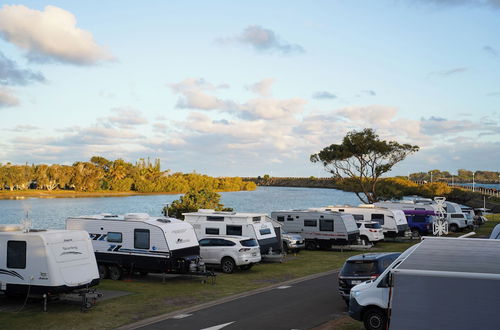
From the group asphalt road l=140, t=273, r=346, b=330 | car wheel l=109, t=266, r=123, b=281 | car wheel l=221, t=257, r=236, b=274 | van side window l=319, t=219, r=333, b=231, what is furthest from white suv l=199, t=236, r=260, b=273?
van side window l=319, t=219, r=333, b=231

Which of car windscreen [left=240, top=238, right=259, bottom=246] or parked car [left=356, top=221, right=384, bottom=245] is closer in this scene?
car windscreen [left=240, top=238, right=259, bottom=246]

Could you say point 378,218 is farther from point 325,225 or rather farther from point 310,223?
point 310,223

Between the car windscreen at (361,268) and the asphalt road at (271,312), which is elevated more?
the car windscreen at (361,268)

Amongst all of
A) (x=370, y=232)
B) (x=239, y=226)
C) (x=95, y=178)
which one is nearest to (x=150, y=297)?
(x=239, y=226)

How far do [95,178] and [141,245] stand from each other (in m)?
117

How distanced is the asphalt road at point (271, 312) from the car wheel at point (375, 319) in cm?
178

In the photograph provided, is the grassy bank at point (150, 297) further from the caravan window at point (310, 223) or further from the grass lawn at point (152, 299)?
the caravan window at point (310, 223)

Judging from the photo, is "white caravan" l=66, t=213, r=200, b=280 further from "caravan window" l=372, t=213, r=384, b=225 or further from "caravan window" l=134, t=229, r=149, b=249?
"caravan window" l=372, t=213, r=384, b=225

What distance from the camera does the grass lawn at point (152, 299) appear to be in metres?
15.2

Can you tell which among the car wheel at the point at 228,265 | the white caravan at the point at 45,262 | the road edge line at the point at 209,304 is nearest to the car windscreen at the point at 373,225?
the road edge line at the point at 209,304

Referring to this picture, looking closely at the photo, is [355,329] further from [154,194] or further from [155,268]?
[154,194]

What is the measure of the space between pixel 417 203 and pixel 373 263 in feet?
105

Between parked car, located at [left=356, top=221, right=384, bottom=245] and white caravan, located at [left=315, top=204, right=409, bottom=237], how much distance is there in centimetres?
296

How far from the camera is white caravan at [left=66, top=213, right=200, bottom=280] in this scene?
2153 centimetres
